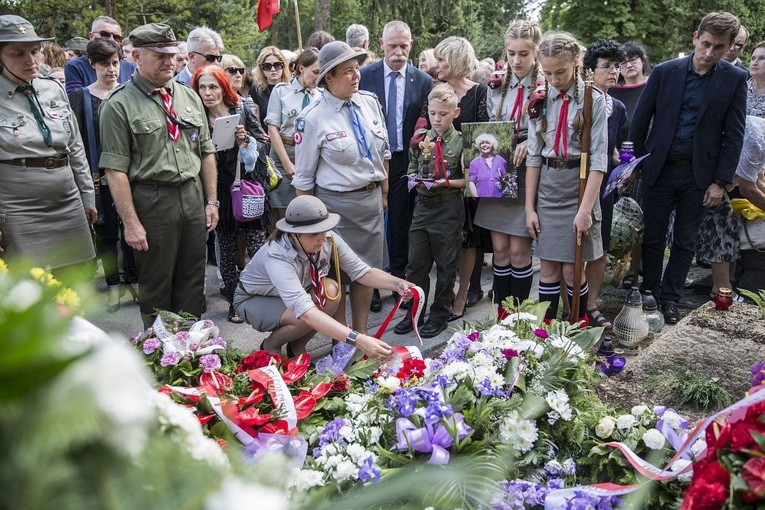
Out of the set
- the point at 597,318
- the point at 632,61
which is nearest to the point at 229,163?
the point at 597,318

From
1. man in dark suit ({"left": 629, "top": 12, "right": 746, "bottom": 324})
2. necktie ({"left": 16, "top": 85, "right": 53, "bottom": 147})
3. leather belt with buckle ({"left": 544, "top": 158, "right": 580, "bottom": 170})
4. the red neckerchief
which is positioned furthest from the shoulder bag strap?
man in dark suit ({"left": 629, "top": 12, "right": 746, "bottom": 324})

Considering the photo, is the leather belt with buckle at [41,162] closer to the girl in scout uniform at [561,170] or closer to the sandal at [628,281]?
the girl in scout uniform at [561,170]

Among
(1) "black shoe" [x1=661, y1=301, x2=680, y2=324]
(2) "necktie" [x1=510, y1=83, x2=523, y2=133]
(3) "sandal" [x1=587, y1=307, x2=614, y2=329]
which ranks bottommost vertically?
(1) "black shoe" [x1=661, y1=301, x2=680, y2=324]

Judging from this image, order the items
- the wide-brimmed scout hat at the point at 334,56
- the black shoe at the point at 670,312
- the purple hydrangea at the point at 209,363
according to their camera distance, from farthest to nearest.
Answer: the black shoe at the point at 670,312, the wide-brimmed scout hat at the point at 334,56, the purple hydrangea at the point at 209,363

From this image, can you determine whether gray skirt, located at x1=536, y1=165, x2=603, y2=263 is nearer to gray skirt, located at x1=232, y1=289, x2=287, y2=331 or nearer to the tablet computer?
gray skirt, located at x1=232, y1=289, x2=287, y2=331

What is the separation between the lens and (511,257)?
4633 mm

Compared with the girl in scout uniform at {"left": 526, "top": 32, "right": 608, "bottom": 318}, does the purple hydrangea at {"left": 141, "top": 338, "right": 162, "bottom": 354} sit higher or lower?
lower

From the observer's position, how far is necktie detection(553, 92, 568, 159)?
160 inches

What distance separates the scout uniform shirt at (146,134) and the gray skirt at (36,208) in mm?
392

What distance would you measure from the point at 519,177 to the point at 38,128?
3.00 meters

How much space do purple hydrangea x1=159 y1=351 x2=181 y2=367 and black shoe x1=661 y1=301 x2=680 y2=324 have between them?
373 centimetres

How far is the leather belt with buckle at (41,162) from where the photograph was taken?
11.7 ft

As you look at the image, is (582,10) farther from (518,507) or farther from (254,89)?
(518,507)

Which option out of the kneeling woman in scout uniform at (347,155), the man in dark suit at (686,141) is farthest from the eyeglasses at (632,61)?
the kneeling woman in scout uniform at (347,155)
